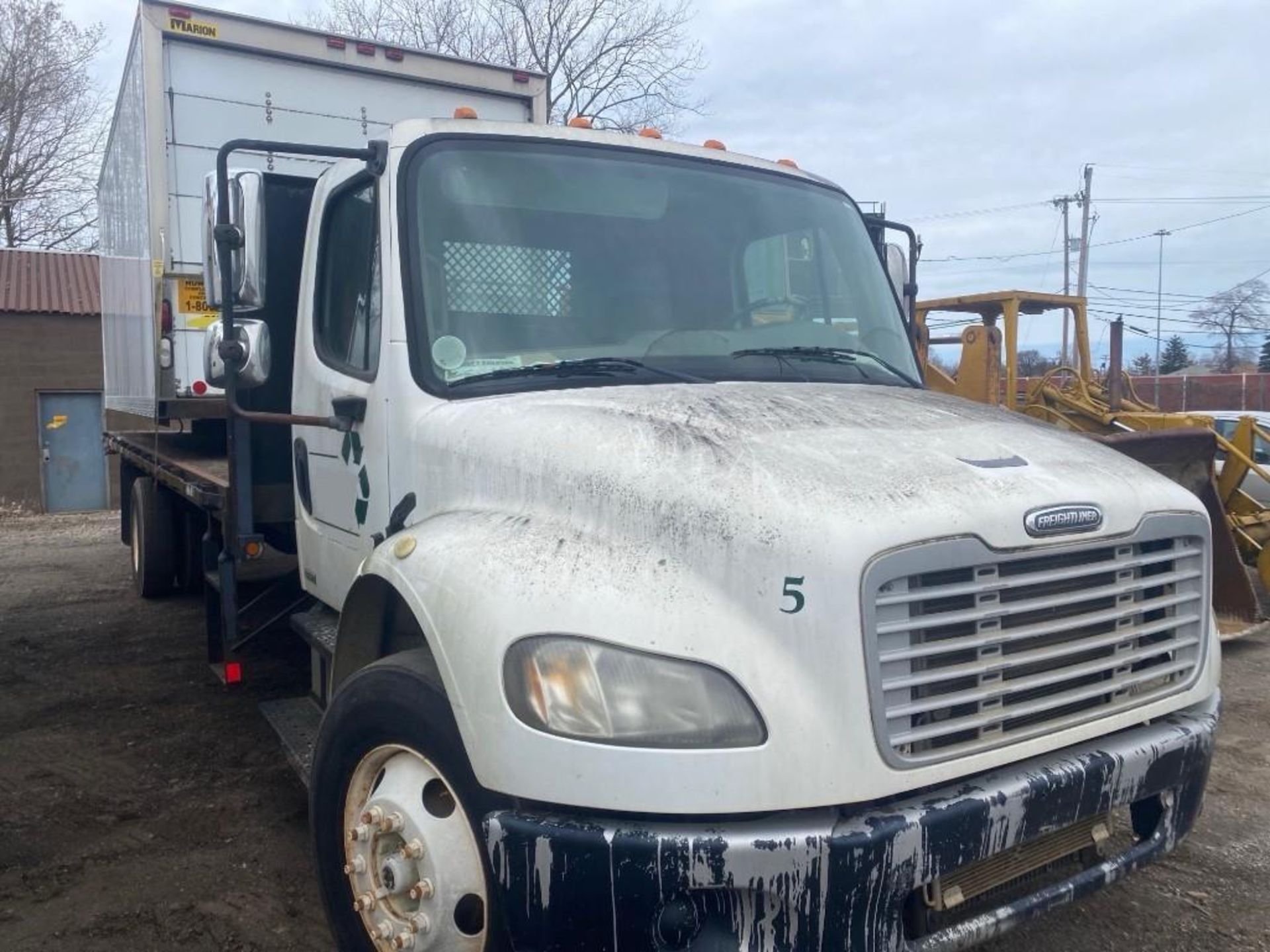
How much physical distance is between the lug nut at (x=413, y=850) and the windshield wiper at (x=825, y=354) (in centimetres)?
176

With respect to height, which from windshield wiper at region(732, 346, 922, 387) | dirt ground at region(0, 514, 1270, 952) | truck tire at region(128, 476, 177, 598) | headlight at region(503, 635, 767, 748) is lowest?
dirt ground at region(0, 514, 1270, 952)

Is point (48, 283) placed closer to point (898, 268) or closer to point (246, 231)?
point (246, 231)

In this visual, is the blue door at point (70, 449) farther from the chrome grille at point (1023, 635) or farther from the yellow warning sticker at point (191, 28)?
the chrome grille at point (1023, 635)

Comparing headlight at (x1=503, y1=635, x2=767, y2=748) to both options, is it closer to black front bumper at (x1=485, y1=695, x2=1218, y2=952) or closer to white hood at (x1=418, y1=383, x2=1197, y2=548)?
black front bumper at (x1=485, y1=695, x2=1218, y2=952)

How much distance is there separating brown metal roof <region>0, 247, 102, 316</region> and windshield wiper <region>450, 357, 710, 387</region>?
1711 cm

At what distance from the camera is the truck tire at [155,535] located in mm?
8508

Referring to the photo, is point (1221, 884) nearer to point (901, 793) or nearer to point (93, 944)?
point (901, 793)

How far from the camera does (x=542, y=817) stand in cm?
238

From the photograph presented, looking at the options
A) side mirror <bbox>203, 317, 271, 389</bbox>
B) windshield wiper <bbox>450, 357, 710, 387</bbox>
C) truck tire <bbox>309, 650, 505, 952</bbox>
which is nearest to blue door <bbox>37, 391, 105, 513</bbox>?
side mirror <bbox>203, 317, 271, 389</bbox>

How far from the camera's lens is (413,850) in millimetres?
2699

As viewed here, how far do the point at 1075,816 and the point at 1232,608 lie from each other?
4843 mm

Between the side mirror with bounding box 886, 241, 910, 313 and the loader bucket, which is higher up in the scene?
the side mirror with bounding box 886, 241, 910, 313

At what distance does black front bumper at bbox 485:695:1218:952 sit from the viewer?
2.26 meters

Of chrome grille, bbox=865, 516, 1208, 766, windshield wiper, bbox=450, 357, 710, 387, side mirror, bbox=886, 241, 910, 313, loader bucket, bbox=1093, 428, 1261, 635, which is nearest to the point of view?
chrome grille, bbox=865, 516, 1208, 766
